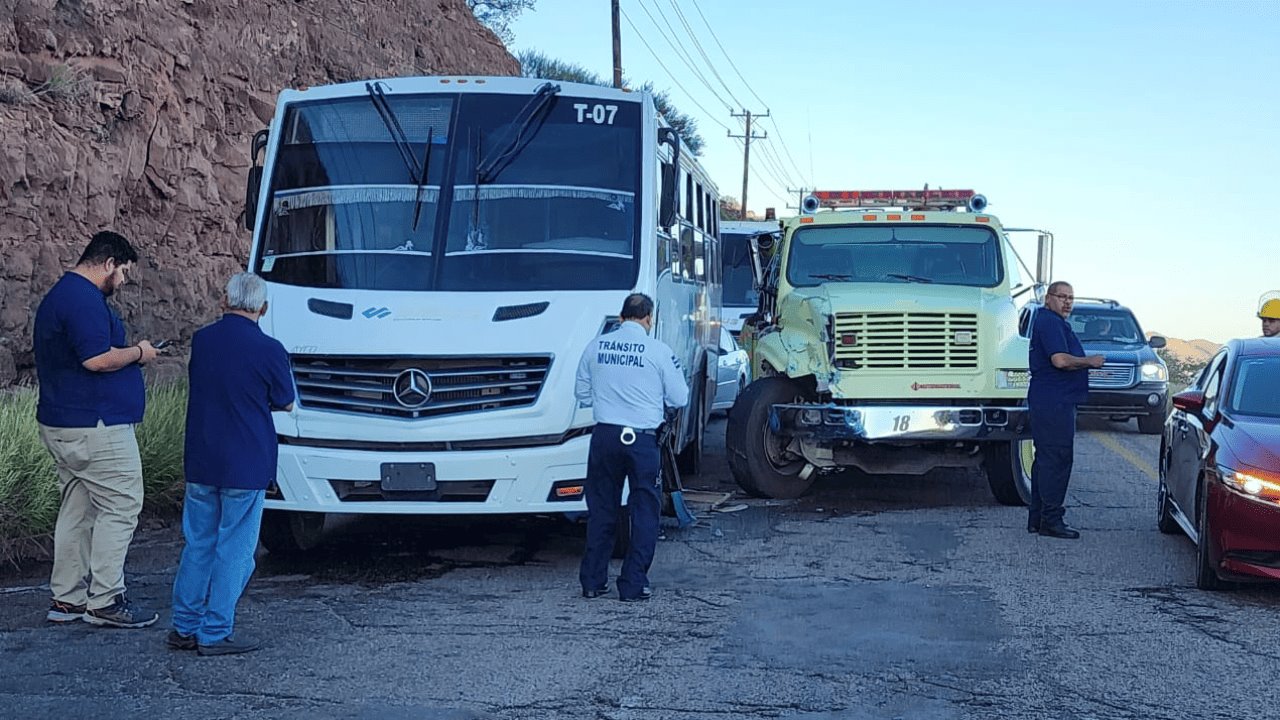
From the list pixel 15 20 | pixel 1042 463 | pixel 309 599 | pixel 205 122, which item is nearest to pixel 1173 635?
pixel 1042 463

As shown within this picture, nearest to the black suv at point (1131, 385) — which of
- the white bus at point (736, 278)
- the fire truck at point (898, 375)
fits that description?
the white bus at point (736, 278)

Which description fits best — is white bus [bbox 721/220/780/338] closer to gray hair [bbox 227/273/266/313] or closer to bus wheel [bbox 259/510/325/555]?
bus wheel [bbox 259/510/325/555]

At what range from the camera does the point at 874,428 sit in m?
11.7

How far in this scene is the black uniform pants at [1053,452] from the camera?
10.8 meters

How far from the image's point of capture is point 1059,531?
10.8 meters

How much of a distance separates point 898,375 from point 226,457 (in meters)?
6.35

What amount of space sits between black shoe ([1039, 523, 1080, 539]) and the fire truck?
1.04m

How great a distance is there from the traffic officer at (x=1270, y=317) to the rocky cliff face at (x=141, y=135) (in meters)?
11.7

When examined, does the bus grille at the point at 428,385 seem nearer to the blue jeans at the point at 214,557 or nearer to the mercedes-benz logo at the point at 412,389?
the mercedes-benz logo at the point at 412,389

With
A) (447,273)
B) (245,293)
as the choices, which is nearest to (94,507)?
(245,293)

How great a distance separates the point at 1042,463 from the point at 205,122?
41.0ft

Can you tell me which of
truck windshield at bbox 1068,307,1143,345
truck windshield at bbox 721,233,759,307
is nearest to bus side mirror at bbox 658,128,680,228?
truck windshield at bbox 1068,307,1143,345

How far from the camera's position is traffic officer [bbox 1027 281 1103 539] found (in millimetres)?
Answer: 10773

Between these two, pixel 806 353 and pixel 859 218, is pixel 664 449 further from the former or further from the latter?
pixel 859 218
